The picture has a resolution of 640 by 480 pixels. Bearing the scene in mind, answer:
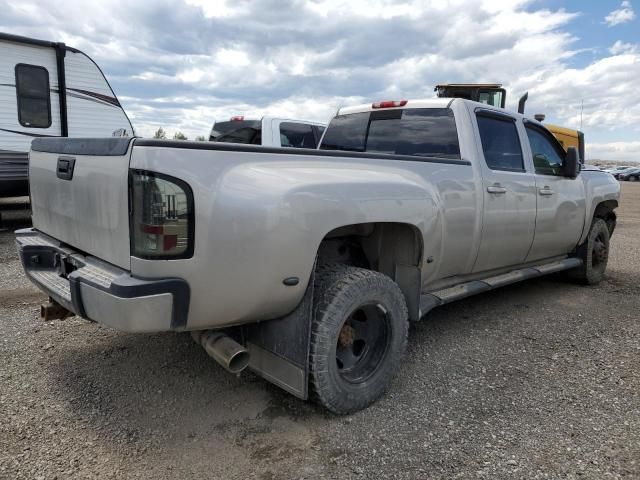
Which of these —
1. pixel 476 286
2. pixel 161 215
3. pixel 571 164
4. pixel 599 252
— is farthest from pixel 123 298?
pixel 599 252

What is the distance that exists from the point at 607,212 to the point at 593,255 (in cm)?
68

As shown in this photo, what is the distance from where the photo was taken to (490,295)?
5.52 meters

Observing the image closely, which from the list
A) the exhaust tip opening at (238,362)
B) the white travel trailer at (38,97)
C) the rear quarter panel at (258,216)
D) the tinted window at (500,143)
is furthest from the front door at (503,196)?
the white travel trailer at (38,97)

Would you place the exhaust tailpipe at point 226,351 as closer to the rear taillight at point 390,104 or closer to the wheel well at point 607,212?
the rear taillight at point 390,104

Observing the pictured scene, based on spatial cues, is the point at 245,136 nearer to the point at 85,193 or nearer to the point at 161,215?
the point at 85,193

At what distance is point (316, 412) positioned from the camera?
299 cm

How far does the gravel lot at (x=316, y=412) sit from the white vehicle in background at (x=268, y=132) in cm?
529

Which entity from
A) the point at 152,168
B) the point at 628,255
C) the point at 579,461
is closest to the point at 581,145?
the point at 628,255

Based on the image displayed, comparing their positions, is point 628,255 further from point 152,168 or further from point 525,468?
point 152,168

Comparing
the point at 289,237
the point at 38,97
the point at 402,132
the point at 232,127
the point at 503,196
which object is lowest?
the point at 289,237

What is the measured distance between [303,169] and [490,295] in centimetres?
354

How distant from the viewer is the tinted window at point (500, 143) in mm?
4160

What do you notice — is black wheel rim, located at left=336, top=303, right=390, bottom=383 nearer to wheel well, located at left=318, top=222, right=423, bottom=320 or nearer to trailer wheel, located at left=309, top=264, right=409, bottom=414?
trailer wheel, located at left=309, top=264, right=409, bottom=414

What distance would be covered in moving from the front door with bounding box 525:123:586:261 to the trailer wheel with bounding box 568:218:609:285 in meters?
0.44
